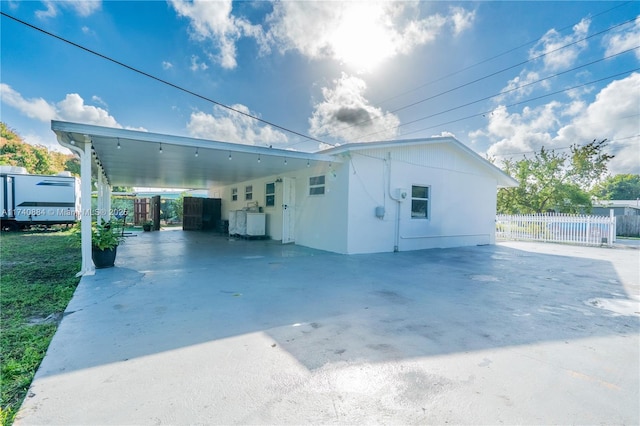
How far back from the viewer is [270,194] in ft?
36.7

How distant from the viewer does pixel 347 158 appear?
24.3 feet

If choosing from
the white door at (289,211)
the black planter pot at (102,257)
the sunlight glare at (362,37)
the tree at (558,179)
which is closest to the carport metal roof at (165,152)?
the white door at (289,211)

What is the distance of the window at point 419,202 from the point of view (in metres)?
8.81

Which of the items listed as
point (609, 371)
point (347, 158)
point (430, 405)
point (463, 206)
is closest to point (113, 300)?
point (430, 405)

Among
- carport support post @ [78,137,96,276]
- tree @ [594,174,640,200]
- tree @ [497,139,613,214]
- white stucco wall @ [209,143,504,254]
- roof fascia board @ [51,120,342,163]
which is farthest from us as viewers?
tree @ [594,174,640,200]

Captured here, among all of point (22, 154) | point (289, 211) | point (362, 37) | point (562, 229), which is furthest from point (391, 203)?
point (22, 154)

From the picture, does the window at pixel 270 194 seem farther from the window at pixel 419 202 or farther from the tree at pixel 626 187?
the tree at pixel 626 187

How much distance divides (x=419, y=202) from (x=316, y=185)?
3.32m

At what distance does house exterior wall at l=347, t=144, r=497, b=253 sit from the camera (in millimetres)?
7664

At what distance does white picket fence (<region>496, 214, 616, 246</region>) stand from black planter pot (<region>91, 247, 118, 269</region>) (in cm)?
1504

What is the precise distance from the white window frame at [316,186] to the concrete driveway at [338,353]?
408 cm

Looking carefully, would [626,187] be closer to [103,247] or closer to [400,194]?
[400,194]

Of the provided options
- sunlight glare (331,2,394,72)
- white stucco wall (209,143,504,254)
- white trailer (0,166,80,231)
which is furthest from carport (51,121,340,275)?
white trailer (0,166,80,231)

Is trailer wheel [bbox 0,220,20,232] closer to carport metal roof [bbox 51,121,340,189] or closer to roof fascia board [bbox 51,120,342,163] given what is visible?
carport metal roof [bbox 51,121,340,189]
